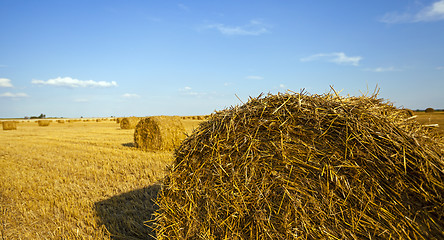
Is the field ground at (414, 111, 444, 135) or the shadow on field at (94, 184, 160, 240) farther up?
the field ground at (414, 111, 444, 135)

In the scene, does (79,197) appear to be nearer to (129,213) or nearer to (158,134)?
(129,213)

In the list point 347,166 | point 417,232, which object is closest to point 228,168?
point 347,166

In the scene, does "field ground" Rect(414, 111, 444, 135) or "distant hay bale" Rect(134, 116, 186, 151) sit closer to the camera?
"field ground" Rect(414, 111, 444, 135)

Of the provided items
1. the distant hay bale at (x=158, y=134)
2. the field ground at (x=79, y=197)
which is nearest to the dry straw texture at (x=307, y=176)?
the field ground at (x=79, y=197)

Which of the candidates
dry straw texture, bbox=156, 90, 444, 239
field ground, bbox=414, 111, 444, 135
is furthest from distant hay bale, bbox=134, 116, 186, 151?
field ground, bbox=414, 111, 444, 135

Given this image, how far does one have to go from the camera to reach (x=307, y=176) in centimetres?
231

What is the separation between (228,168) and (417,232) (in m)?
1.63

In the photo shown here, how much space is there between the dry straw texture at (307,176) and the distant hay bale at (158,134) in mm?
7614

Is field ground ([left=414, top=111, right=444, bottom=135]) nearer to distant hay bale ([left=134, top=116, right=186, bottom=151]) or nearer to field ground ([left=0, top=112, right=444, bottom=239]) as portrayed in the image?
field ground ([left=0, top=112, right=444, bottom=239])

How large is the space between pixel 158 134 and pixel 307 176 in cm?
856

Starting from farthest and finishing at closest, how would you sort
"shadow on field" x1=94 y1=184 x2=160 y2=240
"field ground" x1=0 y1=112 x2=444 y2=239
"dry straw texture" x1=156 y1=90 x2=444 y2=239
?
"field ground" x1=0 y1=112 x2=444 y2=239, "shadow on field" x1=94 y1=184 x2=160 y2=240, "dry straw texture" x1=156 y1=90 x2=444 y2=239

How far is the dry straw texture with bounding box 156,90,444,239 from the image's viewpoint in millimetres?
2049

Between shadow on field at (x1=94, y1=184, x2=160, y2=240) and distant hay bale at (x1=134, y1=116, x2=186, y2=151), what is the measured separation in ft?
16.5

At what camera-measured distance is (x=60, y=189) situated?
208 inches
